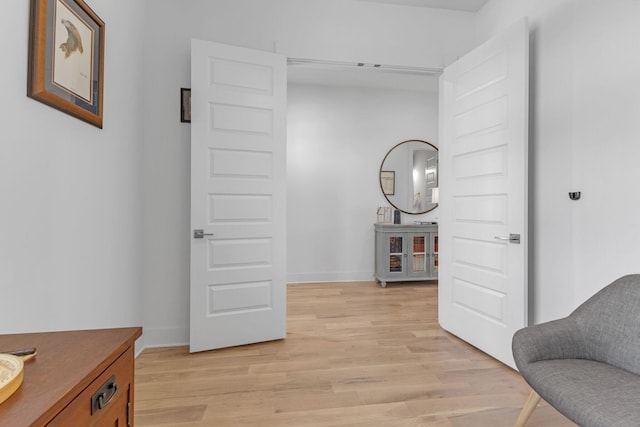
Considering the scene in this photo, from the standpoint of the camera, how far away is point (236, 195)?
2.55m

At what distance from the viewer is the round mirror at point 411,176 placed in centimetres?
499

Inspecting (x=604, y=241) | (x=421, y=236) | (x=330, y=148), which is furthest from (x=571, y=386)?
(x=330, y=148)

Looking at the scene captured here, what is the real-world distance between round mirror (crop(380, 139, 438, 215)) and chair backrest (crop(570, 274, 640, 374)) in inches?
139

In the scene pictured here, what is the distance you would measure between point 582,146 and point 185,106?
2650 millimetres

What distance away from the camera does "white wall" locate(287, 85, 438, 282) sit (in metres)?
4.75

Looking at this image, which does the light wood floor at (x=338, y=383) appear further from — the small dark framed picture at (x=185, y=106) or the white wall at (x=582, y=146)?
the small dark framed picture at (x=185, y=106)

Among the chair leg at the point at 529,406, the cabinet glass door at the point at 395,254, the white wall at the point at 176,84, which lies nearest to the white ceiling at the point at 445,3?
the white wall at the point at 176,84

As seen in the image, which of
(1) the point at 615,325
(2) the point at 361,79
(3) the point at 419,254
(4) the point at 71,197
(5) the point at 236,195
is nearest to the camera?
(1) the point at 615,325

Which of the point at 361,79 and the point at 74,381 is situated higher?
the point at 361,79

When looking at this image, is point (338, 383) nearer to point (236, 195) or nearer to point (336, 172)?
point (236, 195)

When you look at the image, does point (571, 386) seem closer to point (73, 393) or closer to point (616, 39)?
point (73, 393)

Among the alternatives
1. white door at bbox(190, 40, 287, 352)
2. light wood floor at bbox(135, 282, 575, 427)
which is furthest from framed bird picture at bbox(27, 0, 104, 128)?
light wood floor at bbox(135, 282, 575, 427)

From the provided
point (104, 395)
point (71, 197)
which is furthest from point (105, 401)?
point (71, 197)

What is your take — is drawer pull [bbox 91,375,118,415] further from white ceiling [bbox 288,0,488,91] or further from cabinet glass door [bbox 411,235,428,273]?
cabinet glass door [bbox 411,235,428,273]
